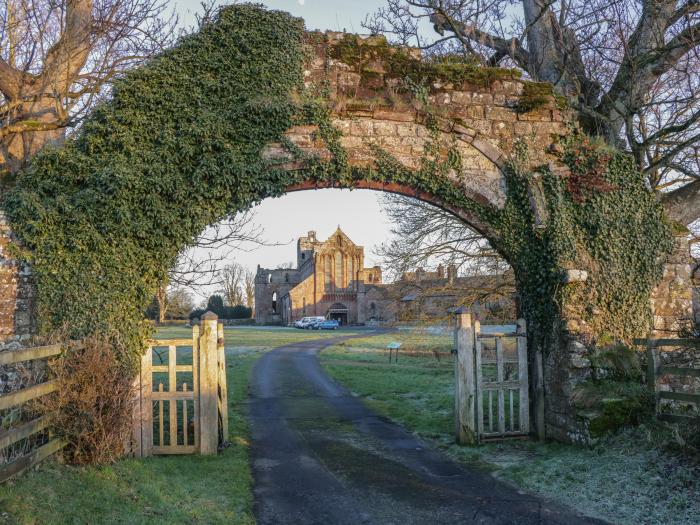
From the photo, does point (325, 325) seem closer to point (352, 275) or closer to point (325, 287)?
point (325, 287)

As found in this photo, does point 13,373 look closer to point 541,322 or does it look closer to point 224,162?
point 224,162

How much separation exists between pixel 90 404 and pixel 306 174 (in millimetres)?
4071

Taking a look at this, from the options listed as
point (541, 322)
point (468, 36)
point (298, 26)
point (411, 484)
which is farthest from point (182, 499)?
point (468, 36)

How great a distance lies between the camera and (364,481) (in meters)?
6.48

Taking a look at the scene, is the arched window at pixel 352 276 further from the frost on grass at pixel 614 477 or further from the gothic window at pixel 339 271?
the frost on grass at pixel 614 477

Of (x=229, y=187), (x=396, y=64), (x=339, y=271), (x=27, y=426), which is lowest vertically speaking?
(x=27, y=426)

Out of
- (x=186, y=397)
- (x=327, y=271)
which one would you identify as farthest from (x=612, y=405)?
(x=327, y=271)

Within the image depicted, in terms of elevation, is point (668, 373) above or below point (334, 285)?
below

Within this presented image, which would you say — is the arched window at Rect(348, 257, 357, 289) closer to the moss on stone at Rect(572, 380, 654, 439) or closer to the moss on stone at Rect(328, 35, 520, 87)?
the moss on stone at Rect(328, 35, 520, 87)

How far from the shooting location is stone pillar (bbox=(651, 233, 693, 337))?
8.34m

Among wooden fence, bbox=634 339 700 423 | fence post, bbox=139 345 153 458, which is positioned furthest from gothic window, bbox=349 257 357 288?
fence post, bbox=139 345 153 458

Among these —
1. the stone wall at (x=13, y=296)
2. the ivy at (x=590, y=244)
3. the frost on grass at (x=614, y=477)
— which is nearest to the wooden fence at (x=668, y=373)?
the frost on grass at (x=614, y=477)

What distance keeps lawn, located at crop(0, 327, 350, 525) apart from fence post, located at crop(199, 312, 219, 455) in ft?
0.74

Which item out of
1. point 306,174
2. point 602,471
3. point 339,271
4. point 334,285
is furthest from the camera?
point 339,271
